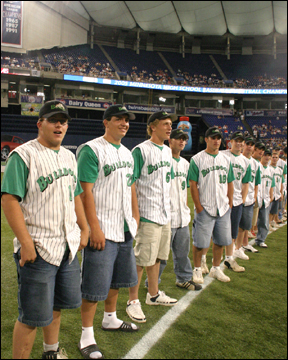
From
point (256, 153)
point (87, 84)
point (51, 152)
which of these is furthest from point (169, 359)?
point (87, 84)

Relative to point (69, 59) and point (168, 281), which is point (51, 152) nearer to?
point (168, 281)

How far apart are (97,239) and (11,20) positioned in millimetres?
22224

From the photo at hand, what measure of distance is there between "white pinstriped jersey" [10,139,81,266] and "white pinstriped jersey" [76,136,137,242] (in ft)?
1.38

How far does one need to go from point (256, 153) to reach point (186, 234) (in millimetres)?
2934

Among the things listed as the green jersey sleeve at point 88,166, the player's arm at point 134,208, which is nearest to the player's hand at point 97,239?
the green jersey sleeve at point 88,166

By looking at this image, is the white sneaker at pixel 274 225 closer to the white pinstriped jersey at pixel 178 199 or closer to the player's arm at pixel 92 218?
the white pinstriped jersey at pixel 178 199

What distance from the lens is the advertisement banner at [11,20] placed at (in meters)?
19.6

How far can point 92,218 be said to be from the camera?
8.03 feet

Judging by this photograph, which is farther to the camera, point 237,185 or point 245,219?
point 245,219

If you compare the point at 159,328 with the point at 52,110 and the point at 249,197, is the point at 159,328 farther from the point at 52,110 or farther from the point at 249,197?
the point at 249,197

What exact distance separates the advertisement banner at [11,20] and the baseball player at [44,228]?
21490 millimetres

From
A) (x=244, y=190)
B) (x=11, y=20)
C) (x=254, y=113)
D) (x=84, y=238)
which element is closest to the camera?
(x=84, y=238)

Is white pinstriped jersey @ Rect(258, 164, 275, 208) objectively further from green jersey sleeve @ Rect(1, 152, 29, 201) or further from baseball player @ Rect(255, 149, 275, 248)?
green jersey sleeve @ Rect(1, 152, 29, 201)

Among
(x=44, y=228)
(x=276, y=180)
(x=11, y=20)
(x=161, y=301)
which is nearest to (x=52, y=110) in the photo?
(x=44, y=228)
